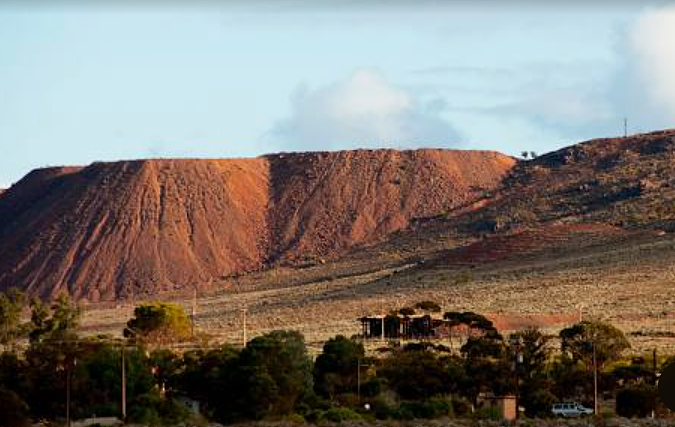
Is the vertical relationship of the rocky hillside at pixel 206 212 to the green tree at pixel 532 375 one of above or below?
above

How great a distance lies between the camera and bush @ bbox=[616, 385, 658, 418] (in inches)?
1806

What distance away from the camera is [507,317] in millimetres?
86000

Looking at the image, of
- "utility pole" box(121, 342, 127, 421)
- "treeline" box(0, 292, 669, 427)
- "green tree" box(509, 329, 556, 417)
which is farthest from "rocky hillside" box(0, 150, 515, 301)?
"utility pole" box(121, 342, 127, 421)

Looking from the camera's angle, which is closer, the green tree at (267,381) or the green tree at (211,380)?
the green tree at (267,381)

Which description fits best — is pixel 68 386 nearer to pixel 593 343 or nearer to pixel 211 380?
pixel 211 380

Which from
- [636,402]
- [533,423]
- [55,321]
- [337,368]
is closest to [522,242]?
[55,321]

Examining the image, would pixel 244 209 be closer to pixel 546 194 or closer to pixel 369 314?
pixel 546 194

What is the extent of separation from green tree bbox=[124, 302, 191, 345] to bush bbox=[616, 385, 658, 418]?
140ft

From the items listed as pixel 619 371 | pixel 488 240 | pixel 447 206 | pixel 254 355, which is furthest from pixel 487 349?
pixel 447 206

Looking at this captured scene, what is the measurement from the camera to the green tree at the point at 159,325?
88312 millimetres

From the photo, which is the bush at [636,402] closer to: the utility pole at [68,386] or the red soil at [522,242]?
the utility pole at [68,386]

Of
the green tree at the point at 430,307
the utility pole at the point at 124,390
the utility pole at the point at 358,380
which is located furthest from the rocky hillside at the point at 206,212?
the utility pole at the point at 124,390

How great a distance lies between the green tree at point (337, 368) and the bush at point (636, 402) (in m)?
11.4

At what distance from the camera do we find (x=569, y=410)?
4753 cm
